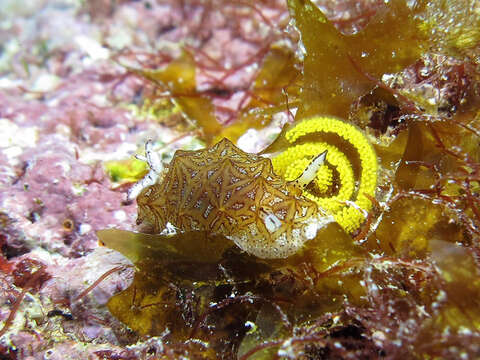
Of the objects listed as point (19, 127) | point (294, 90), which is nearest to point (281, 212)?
point (294, 90)

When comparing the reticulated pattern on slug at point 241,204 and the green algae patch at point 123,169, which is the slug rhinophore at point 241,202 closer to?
the reticulated pattern on slug at point 241,204

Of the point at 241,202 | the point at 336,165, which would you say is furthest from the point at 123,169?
the point at 336,165

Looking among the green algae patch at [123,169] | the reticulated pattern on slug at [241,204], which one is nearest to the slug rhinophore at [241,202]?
the reticulated pattern on slug at [241,204]

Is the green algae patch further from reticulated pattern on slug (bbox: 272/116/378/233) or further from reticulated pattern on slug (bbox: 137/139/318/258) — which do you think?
reticulated pattern on slug (bbox: 272/116/378/233)

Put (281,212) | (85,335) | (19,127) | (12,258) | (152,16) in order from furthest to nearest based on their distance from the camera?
(152,16) → (19,127) → (12,258) → (85,335) → (281,212)

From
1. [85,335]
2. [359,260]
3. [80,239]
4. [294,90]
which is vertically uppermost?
[294,90]

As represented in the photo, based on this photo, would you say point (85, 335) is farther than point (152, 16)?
No

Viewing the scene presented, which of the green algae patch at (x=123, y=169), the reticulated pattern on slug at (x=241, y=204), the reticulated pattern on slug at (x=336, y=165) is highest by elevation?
the green algae patch at (x=123, y=169)

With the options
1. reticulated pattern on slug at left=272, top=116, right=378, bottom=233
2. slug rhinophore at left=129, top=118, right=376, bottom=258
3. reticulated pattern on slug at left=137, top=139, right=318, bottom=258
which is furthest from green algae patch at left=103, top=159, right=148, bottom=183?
reticulated pattern on slug at left=272, top=116, right=378, bottom=233

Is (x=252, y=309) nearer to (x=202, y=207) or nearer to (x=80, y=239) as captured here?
(x=202, y=207)
